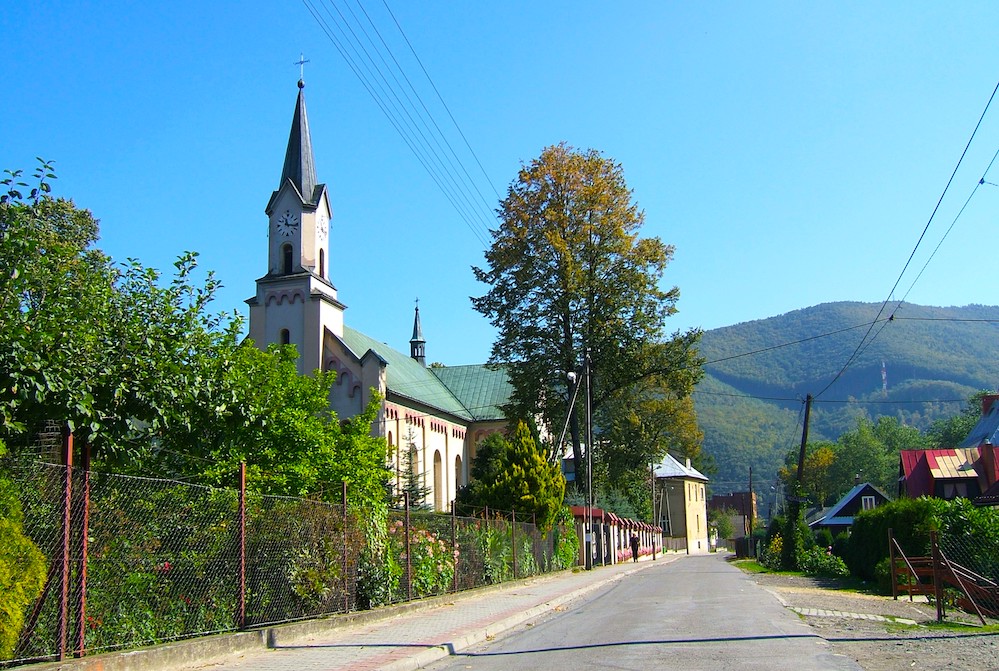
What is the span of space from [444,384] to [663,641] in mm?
50953

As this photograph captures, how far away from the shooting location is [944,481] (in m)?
47.8

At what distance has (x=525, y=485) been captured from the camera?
31.2 meters

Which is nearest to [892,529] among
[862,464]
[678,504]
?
[678,504]

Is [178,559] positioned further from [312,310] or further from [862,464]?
[862,464]

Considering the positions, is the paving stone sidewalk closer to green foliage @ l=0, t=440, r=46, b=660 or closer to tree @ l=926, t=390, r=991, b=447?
green foliage @ l=0, t=440, r=46, b=660

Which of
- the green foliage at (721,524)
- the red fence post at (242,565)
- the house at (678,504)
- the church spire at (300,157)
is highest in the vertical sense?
the church spire at (300,157)

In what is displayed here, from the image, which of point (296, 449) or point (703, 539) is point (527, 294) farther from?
point (703, 539)

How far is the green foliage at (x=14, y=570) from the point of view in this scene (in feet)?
23.4

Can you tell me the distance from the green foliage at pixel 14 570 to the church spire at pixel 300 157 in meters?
37.6

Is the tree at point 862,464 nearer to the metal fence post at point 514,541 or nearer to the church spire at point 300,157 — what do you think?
the church spire at point 300,157

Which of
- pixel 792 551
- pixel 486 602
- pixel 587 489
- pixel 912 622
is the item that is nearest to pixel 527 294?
pixel 587 489

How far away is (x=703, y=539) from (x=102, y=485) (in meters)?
109

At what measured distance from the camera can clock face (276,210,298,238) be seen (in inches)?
1730

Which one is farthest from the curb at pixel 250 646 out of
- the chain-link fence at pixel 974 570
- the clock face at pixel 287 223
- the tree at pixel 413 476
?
the clock face at pixel 287 223
